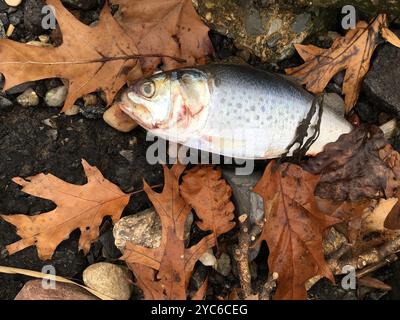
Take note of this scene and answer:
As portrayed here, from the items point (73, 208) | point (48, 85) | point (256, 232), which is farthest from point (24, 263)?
point (256, 232)

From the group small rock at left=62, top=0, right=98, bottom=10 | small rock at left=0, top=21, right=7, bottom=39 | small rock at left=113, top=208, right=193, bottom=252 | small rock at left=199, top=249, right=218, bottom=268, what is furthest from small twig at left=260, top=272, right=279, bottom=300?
small rock at left=0, top=21, right=7, bottom=39

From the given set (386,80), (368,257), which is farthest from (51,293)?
(386,80)

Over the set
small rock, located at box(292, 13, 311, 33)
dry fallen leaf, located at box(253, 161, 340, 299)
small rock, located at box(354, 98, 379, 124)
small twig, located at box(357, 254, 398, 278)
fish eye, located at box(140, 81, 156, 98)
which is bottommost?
small twig, located at box(357, 254, 398, 278)

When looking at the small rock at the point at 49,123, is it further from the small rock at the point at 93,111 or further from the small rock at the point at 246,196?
the small rock at the point at 246,196

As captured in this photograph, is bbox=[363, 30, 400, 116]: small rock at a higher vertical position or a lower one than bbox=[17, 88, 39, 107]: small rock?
higher

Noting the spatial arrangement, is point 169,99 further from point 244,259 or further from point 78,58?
point 244,259

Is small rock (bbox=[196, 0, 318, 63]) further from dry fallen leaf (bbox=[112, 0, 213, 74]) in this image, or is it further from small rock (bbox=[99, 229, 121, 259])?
small rock (bbox=[99, 229, 121, 259])
